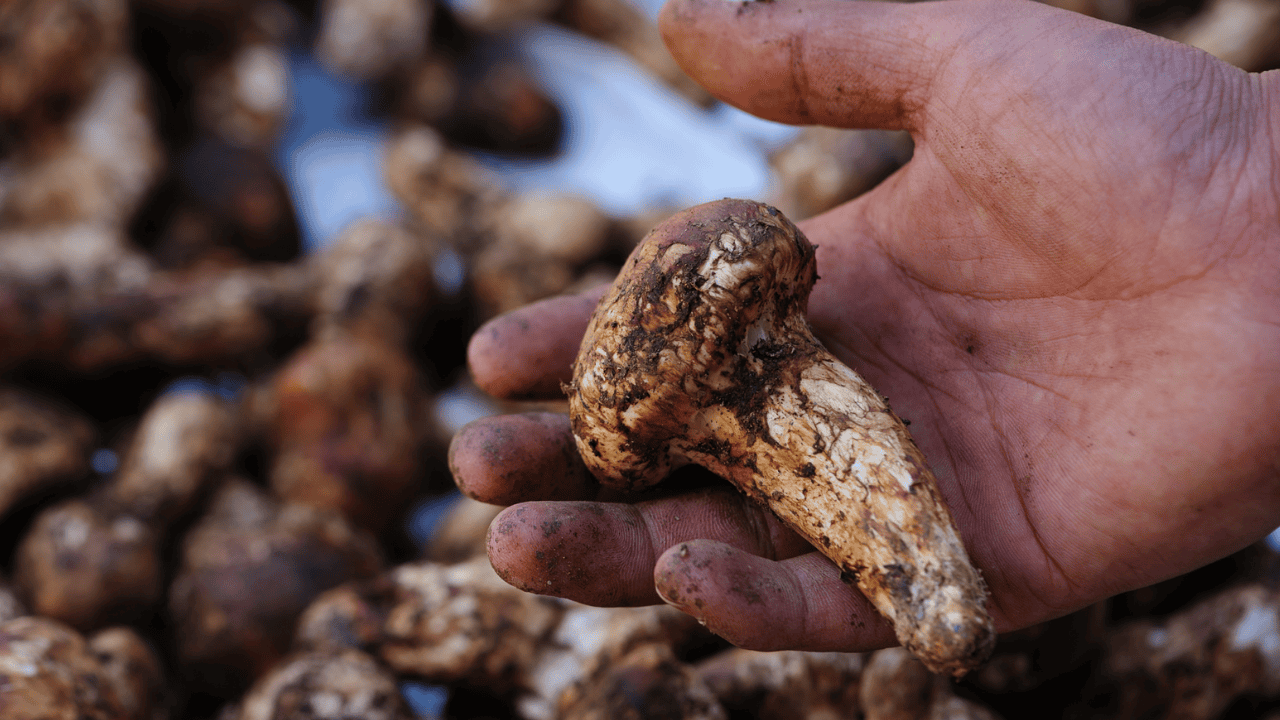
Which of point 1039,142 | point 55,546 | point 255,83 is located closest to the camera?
point 1039,142

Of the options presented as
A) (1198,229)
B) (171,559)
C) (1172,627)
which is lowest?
(171,559)

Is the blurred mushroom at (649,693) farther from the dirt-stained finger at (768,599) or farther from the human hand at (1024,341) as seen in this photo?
the dirt-stained finger at (768,599)

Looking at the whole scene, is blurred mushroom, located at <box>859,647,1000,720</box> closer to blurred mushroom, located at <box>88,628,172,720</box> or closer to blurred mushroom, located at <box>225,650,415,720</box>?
blurred mushroom, located at <box>225,650,415,720</box>

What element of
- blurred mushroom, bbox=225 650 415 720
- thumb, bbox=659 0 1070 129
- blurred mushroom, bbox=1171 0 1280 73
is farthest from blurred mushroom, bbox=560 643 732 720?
blurred mushroom, bbox=1171 0 1280 73

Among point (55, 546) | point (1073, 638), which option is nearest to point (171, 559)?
point (55, 546)

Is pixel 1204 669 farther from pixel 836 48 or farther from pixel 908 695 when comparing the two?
pixel 836 48

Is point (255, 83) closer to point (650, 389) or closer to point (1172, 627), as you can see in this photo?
point (650, 389)
